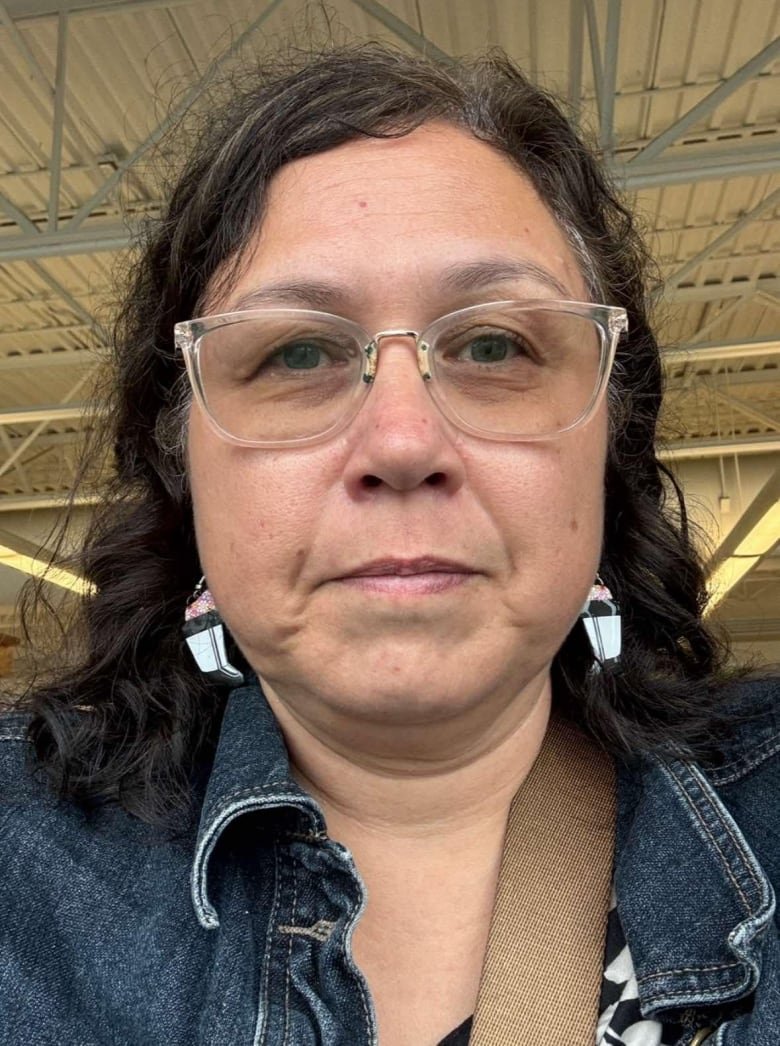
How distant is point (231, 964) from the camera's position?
3.57 ft

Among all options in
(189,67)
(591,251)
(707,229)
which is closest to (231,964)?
(591,251)

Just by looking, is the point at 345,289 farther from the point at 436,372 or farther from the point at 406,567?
the point at 406,567

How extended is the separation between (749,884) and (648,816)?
0.14 meters

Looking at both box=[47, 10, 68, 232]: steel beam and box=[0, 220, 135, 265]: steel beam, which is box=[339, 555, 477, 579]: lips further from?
box=[0, 220, 135, 265]: steel beam

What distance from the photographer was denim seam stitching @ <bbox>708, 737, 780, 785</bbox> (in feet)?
4.27

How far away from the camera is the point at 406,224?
Result: 1.14 metres

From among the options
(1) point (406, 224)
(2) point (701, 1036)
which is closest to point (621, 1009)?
(2) point (701, 1036)

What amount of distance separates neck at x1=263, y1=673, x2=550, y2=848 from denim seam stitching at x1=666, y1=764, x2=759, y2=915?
0.69 feet

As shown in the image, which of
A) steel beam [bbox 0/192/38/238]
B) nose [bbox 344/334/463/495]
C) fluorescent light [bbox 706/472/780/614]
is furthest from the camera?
fluorescent light [bbox 706/472/780/614]

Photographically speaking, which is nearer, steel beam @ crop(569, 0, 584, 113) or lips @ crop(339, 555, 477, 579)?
lips @ crop(339, 555, 477, 579)

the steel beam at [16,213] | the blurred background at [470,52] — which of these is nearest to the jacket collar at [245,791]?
the blurred background at [470,52]

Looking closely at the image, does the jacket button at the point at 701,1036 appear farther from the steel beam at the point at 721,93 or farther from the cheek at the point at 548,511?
the steel beam at the point at 721,93

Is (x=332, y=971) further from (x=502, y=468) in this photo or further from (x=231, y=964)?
(x=502, y=468)

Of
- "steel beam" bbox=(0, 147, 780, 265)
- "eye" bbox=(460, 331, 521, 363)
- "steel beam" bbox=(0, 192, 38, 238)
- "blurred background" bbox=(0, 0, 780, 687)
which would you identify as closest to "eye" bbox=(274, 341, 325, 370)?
"eye" bbox=(460, 331, 521, 363)
